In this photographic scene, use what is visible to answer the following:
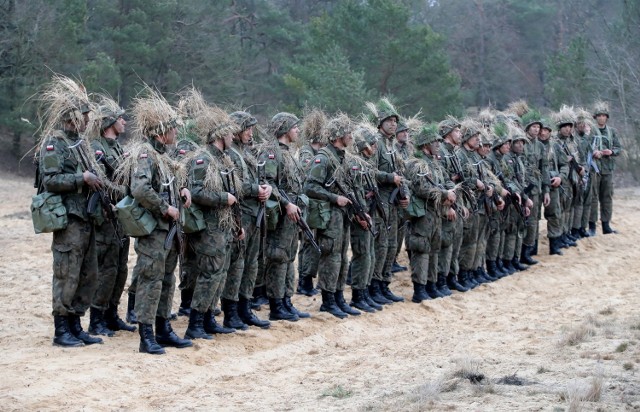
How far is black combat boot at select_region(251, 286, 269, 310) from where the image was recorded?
456 inches

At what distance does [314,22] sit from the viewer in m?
29.9

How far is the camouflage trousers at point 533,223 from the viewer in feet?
50.4

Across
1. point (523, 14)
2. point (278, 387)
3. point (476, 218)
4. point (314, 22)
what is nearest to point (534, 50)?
point (523, 14)

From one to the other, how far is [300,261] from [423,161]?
205 cm

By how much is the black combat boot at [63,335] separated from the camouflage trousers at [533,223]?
8.42 metres

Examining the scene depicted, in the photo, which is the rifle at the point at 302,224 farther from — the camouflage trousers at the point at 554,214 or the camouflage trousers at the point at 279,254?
the camouflage trousers at the point at 554,214

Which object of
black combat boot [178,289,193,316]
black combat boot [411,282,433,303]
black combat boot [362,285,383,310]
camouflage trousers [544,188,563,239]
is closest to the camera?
black combat boot [178,289,193,316]

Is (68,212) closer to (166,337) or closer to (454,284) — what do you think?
(166,337)

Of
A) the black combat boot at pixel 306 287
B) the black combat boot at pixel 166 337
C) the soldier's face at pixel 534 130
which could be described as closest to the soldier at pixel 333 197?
the black combat boot at pixel 306 287

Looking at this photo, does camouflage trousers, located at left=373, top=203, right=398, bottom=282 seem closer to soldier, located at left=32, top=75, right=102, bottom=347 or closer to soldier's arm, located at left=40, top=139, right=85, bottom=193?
soldier, located at left=32, top=75, right=102, bottom=347

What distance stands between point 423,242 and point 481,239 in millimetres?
1818

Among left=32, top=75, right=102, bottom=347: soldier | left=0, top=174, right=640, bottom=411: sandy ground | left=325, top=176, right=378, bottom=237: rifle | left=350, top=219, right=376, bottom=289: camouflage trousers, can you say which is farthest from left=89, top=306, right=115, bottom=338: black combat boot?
left=350, top=219, right=376, bottom=289: camouflage trousers

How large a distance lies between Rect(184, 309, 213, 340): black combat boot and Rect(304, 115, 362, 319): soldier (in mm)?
2042

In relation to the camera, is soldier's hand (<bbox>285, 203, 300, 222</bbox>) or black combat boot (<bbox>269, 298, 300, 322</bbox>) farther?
black combat boot (<bbox>269, 298, 300, 322</bbox>)
